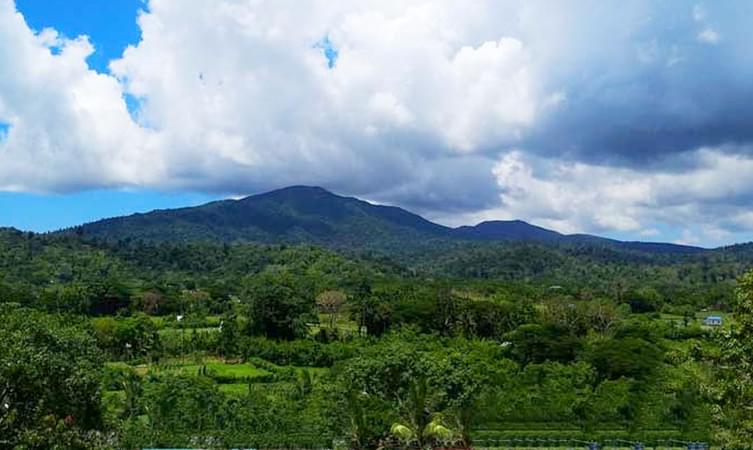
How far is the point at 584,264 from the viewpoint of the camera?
167 m

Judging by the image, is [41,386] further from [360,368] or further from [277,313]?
[277,313]

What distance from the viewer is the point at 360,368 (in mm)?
31656

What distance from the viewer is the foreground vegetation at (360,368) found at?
50.8 feet

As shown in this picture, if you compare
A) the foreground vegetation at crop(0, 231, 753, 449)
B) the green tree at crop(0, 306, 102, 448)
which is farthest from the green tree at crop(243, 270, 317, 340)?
the green tree at crop(0, 306, 102, 448)

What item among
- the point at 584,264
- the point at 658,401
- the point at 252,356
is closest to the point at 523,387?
the point at 658,401

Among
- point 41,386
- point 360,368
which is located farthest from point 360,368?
point 41,386

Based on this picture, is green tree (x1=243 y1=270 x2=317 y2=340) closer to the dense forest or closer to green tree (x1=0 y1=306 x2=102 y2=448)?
the dense forest

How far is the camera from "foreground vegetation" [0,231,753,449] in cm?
1547

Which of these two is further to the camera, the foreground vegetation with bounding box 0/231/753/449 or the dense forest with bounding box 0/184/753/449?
the dense forest with bounding box 0/184/753/449

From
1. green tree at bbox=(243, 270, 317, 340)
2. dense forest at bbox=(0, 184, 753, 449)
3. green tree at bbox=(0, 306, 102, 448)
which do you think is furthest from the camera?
green tree at bbox=(243, 270, 317, 340)

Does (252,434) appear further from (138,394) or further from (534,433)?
(534,433)

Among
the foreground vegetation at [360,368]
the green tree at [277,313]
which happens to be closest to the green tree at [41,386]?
the foreground vegetation at [360,368]

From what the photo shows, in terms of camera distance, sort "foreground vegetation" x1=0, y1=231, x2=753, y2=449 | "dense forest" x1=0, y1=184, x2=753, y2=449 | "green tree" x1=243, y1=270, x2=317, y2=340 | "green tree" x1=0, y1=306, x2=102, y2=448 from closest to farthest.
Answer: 1. "green tree" x1=0, y1=306, x2=102, y2=448
2. "foreground vegetation" x1=0, y1=231, x2=753, y2=449
3. "dense forest" x1=0, y1=184, x2=753, y2=449
4. "green tree" x1=243, y1=270, x2=317, y2=340

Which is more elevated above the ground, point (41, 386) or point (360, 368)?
point (41, 386)
